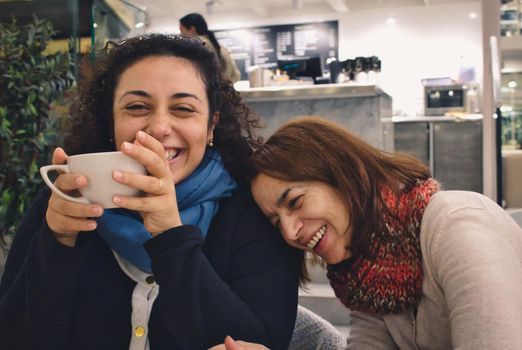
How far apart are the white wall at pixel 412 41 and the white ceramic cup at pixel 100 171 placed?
30.5ft

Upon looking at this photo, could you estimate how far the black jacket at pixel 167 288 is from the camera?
3.09ft

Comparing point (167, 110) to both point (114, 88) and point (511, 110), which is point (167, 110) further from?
point (511, 110)

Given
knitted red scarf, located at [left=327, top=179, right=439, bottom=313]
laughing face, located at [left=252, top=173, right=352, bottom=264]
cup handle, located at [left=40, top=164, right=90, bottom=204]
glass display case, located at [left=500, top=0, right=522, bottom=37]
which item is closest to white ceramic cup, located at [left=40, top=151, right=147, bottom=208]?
cup handle, located at [left=40, top=164, right=90, bottom=204]

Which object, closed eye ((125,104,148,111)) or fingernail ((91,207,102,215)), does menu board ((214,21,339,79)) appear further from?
fingernail ((91,207,102,215))

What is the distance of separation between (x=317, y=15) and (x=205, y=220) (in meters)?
9.93

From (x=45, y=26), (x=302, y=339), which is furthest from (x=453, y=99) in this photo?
(x=302, y=339)

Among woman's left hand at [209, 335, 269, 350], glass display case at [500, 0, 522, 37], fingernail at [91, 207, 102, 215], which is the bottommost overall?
woman's left hand at [209, 335, 269, 350]

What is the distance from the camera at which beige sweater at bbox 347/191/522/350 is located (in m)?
0.87

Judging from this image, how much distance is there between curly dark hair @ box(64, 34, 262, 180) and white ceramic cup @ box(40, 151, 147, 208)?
415 millimetres

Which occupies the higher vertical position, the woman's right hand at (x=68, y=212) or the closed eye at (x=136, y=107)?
the closed eye at (x=136, y=107)

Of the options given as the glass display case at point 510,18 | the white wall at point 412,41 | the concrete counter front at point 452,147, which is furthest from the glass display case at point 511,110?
the white wall at point 412,41

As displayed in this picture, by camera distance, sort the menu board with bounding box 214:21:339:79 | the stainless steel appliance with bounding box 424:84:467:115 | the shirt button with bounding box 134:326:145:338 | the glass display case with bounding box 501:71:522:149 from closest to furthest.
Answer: the shirt button with bounding box 134:326:145:338
the glass display case with bounding box 501:71:522:149
the stainless steel appliance with bounding box 424:84:467:115
the menu board with bounding box 214:21:339:79

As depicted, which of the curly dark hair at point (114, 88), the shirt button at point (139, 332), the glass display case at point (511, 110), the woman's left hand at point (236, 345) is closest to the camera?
the woman's left hand at point (236, 345)

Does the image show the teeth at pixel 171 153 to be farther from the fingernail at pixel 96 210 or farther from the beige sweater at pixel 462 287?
the beige sweater at pixel 462 287
